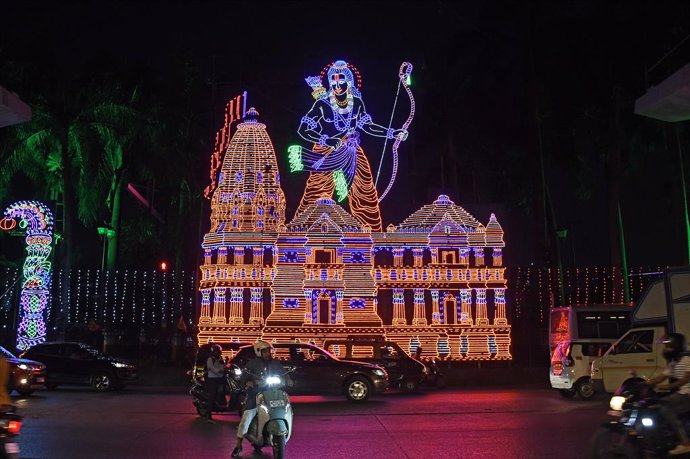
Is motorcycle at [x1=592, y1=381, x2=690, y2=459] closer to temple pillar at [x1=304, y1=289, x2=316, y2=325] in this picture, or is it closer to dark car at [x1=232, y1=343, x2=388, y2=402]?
dark car at [x1=232, y1=343, x2=388, y2=402]

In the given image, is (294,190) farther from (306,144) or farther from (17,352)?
(17,352)

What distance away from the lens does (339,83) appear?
26.7m

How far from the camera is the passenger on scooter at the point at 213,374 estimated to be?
45.7ft

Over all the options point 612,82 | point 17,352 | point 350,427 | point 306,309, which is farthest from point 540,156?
point 17,352

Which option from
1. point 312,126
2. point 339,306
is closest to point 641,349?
point 339,306

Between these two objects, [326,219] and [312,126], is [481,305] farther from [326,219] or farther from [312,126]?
[312,126]

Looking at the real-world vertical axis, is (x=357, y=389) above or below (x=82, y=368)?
below

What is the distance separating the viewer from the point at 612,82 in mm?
28047

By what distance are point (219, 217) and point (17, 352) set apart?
939cm

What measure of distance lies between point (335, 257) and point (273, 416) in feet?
57.9

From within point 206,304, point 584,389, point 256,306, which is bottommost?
point 584,389

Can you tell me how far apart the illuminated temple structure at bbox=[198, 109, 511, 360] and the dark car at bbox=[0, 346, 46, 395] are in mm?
7729

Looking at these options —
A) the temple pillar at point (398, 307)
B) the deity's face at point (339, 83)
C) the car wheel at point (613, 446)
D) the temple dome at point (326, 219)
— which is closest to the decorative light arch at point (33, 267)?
the temple dome at point (326, 219)

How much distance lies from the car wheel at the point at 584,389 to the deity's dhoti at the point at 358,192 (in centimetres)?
1026
